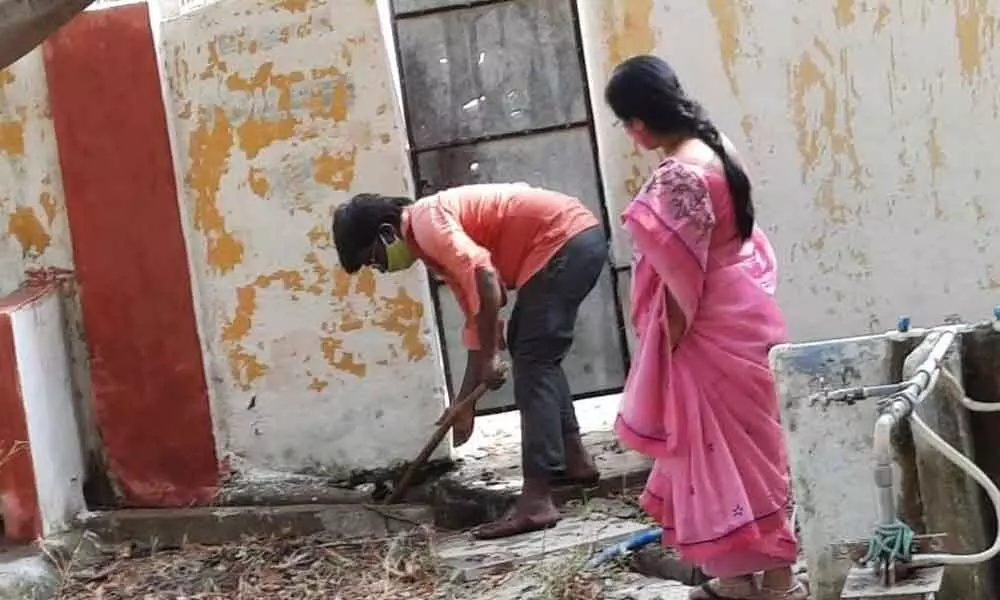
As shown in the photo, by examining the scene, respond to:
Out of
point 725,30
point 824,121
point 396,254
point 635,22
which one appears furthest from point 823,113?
point 396,254

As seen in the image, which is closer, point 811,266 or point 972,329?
point 972,329

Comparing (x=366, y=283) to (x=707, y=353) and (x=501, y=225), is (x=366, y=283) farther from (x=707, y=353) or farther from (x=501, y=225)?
(x=707, y=353)

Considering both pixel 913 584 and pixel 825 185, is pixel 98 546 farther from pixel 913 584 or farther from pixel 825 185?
pixel 913 584

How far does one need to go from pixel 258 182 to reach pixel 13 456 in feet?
4.57

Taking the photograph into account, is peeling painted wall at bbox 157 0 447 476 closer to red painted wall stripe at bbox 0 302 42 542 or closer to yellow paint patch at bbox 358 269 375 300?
yellow paint patch at bbox 358 269 375 300

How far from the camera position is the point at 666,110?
394cm

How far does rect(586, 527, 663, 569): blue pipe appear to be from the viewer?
482cm

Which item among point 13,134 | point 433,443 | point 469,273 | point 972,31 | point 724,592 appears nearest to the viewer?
point 724,592

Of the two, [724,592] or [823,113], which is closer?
[724,592]

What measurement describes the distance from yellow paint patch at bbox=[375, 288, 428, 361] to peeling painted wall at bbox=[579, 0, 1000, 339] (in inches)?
47.9

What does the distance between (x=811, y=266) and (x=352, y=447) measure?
6.35 feet

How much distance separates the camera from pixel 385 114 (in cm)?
589

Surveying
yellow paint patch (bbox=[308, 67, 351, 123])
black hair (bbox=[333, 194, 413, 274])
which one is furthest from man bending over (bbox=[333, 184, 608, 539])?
yellow paint patch (bbox=[308, 67, 351, 123])

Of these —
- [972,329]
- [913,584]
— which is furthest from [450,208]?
[913,584]
